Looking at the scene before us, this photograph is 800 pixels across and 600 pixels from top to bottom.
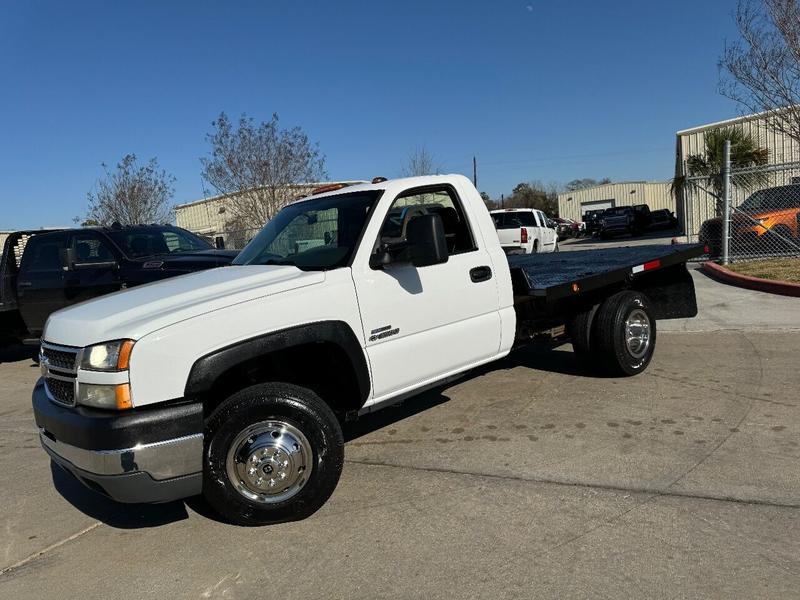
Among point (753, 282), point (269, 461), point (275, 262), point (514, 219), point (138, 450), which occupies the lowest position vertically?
point (753, 282)

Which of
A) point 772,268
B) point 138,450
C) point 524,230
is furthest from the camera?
point 524,230

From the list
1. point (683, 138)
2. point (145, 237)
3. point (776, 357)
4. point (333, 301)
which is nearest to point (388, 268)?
point (333, 301)

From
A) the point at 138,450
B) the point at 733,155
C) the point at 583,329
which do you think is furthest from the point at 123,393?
the point at 733,155

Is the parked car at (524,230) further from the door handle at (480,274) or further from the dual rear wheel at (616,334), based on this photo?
the door handle at (480,274)

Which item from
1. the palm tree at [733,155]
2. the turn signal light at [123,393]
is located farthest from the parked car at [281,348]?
the palm tree at [733,155]

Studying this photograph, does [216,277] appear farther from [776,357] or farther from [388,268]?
[776,357]

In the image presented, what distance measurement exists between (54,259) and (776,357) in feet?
30.7

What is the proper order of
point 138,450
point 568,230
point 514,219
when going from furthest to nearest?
point 568,230 → point 514,219 → point 138,450

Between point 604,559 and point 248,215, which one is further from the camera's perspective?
point 248,215

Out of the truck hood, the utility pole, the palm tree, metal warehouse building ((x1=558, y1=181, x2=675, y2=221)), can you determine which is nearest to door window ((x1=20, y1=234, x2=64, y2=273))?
the truck hood

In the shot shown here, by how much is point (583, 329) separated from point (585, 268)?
1.97ft

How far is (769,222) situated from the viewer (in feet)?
42.5

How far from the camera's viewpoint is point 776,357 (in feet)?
21.0

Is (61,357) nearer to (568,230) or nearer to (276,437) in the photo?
(276,437)
